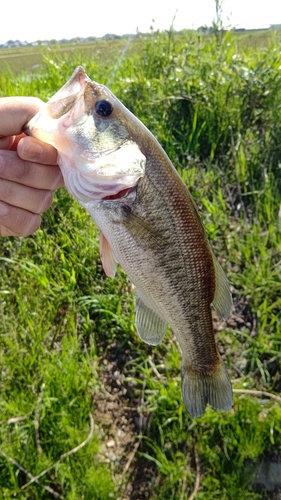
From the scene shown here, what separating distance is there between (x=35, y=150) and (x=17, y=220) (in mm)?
423

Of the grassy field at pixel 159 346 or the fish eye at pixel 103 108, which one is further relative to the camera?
the grassy field at pixel 159 346

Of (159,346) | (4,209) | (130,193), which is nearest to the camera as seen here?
(130,193)

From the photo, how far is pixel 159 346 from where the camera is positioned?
2.72 metres

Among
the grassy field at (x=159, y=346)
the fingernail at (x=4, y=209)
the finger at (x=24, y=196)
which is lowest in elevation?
the grassy field at (x=159, y=346)

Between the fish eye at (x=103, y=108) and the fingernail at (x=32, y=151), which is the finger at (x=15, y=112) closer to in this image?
the fingernail at (x=32, y=151)

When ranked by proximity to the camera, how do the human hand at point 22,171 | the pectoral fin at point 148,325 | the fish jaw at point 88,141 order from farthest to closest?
the pectoral fin at point 148,325 < the human hand at point 22,171 < the fish jaw at point 88,141

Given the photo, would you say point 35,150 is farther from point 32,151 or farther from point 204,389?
point 204,389

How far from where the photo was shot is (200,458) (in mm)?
2250

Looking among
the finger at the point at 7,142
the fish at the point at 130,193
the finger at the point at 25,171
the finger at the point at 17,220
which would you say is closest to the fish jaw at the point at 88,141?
the fish at the point at 130,193

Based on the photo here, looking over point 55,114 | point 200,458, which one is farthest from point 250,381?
point 55,114

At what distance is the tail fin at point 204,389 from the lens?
173cm

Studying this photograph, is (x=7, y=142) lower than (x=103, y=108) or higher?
lower

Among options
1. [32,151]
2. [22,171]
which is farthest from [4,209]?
[32,151]

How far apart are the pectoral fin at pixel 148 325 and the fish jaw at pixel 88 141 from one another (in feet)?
1.58
